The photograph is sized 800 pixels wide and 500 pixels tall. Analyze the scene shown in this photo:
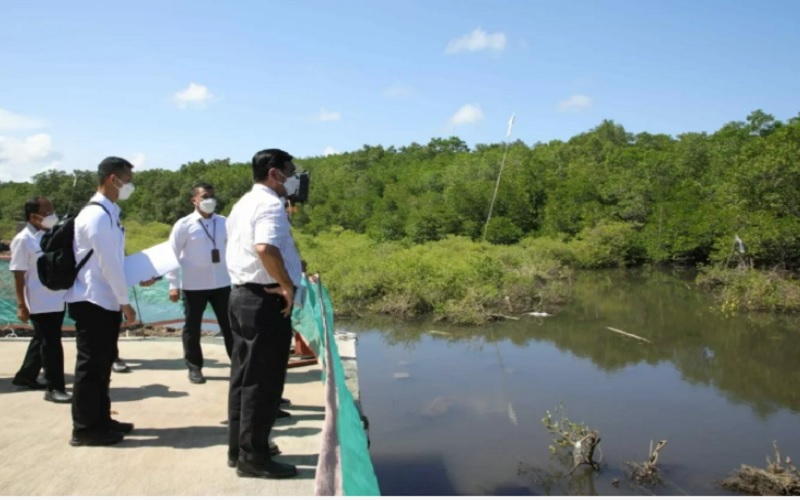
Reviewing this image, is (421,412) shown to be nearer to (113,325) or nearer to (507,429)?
(507,429)

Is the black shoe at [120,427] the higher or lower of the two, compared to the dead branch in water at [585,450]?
higher

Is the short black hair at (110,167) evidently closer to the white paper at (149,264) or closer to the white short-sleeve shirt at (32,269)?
the white paper at (149,264)

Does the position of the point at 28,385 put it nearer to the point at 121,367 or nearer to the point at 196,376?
the point at 121,367

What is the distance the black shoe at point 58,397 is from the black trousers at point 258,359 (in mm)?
1934

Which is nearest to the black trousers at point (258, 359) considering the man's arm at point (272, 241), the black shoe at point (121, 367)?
the man's arm at point (272, 241)

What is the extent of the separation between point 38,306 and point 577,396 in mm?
8571

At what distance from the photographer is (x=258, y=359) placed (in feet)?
9.82

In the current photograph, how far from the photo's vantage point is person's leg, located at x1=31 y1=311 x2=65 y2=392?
4.29 m

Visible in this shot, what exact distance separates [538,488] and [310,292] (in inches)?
173

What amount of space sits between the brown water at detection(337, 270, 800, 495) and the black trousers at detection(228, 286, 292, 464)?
4443 millimetres

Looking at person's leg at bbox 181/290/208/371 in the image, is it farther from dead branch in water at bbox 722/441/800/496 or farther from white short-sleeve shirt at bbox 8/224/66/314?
dead branch in water at bbox 722/441/800/496

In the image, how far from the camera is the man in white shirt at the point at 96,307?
3414 millimetres

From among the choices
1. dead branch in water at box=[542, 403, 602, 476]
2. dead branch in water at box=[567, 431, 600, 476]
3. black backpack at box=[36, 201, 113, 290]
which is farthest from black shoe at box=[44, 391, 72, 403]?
dead branch in water at box=[567, 431, 600, 476]

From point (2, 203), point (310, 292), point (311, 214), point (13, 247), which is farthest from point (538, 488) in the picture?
point (2, 203)
